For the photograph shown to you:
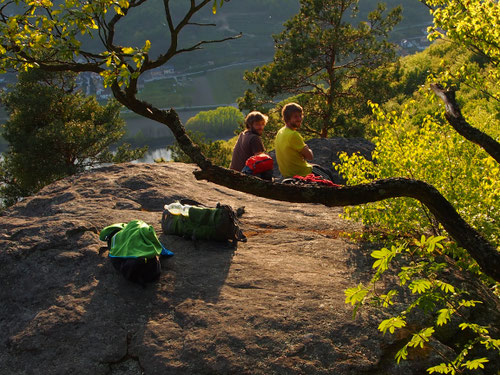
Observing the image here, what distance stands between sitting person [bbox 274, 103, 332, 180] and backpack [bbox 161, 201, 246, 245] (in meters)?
2.48

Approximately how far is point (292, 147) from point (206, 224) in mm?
2838

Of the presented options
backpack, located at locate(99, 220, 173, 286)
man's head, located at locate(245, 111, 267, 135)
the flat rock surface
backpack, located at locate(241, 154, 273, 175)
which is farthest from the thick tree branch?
man's head, located at locate(245, 111, 267, 135)

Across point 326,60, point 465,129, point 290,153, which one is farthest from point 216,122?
point 465,129

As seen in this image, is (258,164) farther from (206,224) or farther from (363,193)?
(363,193)

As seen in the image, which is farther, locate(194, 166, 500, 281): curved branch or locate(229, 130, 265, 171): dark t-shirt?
locate(229, 130, 265, 171): dark t-shirt

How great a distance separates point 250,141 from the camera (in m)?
9.71

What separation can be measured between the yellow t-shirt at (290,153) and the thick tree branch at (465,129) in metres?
3.37

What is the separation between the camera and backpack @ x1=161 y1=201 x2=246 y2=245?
23.0 feet

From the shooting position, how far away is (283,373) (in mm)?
4859

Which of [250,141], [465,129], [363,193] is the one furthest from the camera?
[250,141]

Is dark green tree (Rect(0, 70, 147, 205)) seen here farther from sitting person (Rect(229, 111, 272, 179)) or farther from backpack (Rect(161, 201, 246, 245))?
backpack (Rect(161, 201, 246, 245))

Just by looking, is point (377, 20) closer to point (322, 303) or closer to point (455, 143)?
point (455, 143)

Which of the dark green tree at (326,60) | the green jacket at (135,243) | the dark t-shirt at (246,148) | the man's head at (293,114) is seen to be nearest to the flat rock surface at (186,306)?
the green jacket at (135,243)

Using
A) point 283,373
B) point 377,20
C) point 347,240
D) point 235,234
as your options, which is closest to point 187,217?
point 235,234
